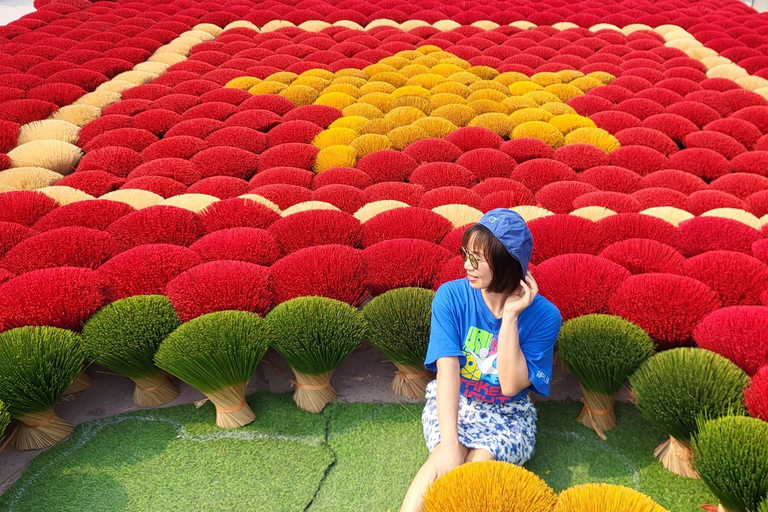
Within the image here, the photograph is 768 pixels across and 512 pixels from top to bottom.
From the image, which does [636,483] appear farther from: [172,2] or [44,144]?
[172,2]

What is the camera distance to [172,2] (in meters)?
4.44

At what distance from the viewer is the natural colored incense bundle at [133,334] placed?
47.7 inches

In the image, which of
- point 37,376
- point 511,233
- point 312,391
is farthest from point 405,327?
point 37,376

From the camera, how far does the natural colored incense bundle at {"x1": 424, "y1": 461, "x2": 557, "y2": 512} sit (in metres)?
0.81

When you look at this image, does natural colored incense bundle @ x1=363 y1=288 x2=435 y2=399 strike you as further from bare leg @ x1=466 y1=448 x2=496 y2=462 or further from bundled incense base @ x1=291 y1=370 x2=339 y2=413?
bare leg @ x1=466 y1=448 x2=496 y2=462

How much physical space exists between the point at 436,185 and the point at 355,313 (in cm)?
94

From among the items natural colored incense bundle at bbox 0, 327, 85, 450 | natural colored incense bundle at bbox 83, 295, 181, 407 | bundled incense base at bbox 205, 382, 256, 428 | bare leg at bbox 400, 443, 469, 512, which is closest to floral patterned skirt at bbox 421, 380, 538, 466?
bare leg at bbox 400, 443, 469, 512

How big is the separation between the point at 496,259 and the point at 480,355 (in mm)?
237

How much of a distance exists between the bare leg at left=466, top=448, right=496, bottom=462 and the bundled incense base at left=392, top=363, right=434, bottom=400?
28 cm

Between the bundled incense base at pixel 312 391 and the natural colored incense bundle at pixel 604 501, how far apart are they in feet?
2.07

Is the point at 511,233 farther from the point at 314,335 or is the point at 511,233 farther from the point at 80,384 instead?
the point at 80,384

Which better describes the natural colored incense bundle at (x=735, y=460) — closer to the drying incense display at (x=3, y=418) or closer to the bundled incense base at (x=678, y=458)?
the bundled incense base at (x=678, y=458)

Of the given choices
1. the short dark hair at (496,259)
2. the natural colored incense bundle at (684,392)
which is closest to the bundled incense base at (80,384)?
the short dark hair at (496,259)

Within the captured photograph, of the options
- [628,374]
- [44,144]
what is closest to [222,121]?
[44,144]
